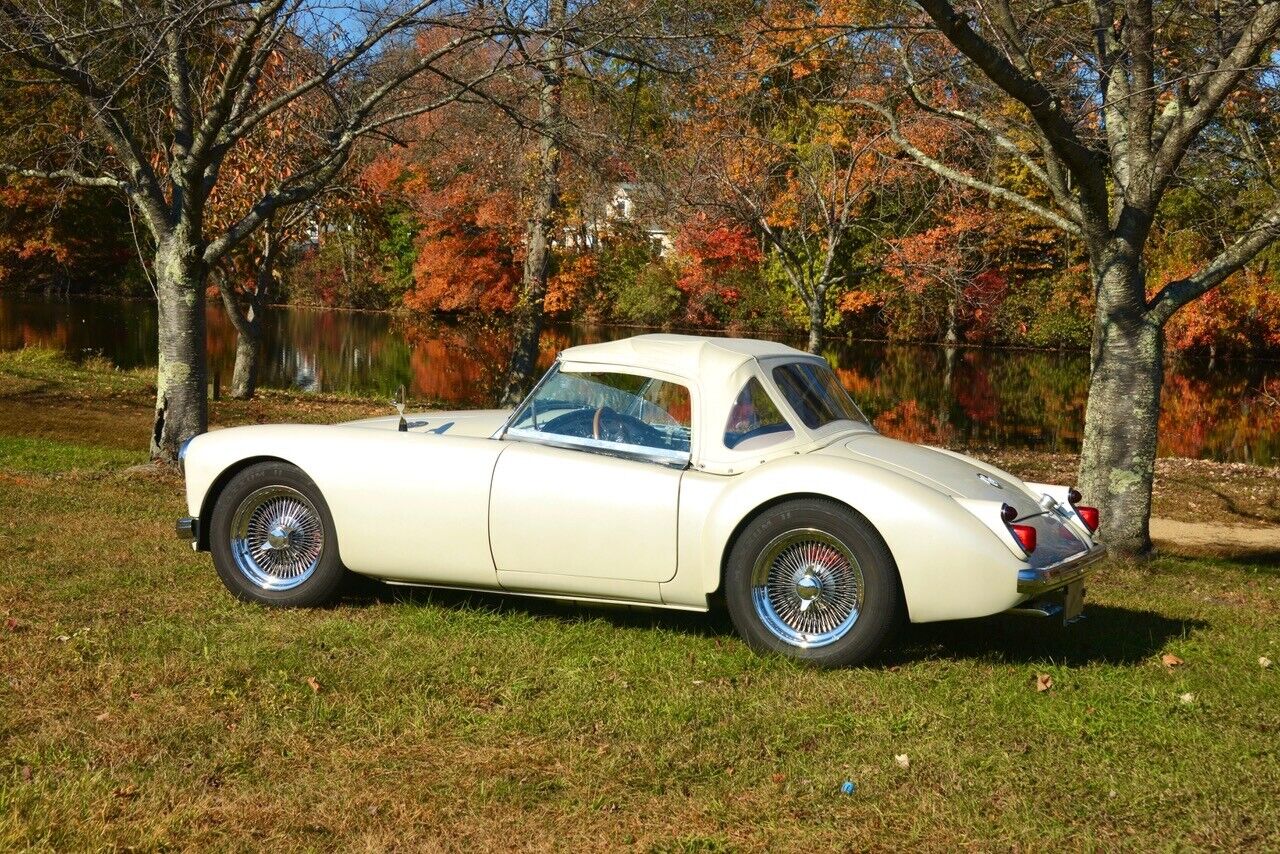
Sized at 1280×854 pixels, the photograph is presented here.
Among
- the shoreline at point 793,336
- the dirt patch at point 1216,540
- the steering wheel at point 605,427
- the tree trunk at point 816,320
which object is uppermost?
the shoreline at point 793,336

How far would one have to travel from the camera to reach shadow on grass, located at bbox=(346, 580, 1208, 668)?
5926 millimetres

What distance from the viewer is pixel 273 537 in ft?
21.2

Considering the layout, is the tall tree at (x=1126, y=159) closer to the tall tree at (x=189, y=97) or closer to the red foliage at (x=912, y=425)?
the tall tree at (x=189, y=97)

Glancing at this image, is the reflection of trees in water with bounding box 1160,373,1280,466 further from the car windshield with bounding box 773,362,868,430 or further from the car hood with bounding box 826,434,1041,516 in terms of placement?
the car hood with bounding box 826,434,1041,516

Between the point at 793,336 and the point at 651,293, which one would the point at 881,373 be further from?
the point at 651,293

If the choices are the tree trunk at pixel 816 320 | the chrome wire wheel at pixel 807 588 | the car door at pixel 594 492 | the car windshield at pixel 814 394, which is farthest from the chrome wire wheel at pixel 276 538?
the tree trunk at pixel 816 320

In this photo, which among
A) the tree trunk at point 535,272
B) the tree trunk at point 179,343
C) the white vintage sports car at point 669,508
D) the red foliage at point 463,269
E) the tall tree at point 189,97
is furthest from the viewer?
the red foliage at point 463,269

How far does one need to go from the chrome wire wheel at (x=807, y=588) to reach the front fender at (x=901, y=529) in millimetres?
192

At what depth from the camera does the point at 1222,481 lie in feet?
63.0

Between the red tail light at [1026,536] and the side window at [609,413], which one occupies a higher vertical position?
the side window at [609,413]

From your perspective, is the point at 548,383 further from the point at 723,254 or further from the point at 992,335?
the point at 992,335

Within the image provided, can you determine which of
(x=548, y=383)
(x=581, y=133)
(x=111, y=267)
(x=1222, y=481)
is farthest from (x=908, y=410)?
(x=111, y=267)

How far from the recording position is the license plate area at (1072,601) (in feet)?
18.6

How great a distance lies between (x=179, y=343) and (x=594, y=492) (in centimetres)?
787
